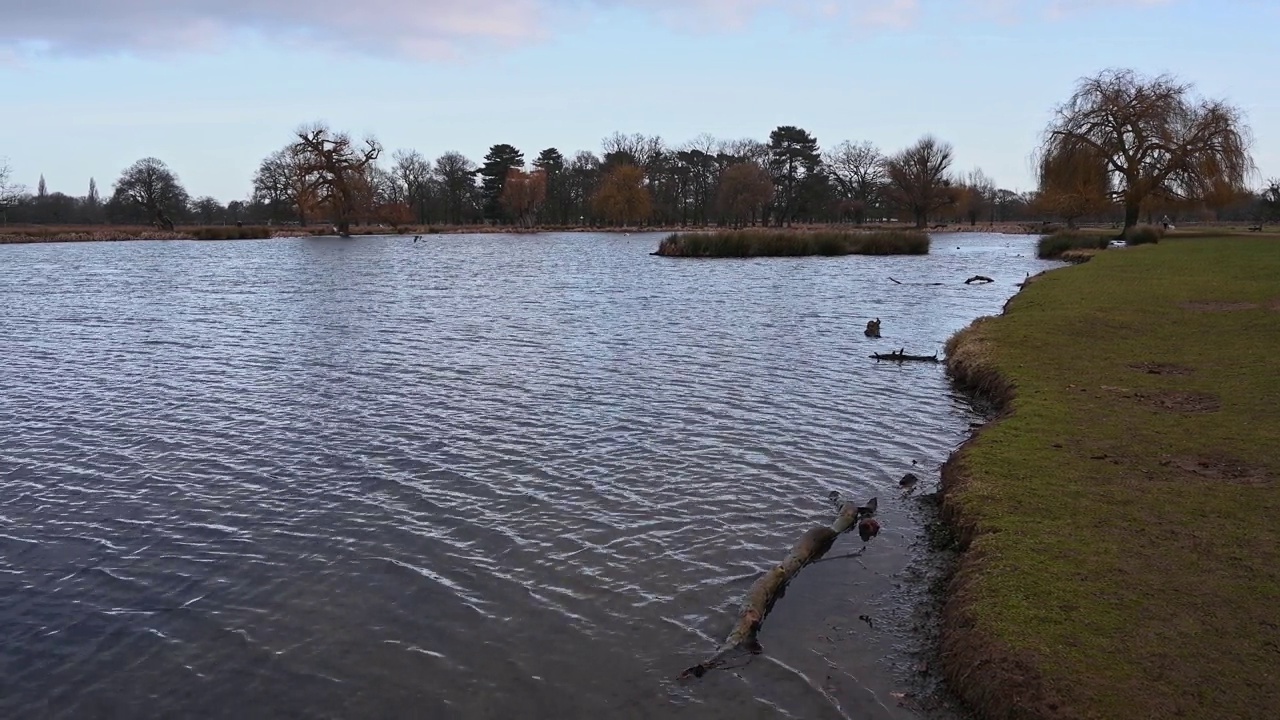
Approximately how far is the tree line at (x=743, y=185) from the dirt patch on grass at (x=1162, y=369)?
4804 cm

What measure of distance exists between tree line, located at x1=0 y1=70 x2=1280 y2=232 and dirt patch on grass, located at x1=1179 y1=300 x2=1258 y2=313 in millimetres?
38971

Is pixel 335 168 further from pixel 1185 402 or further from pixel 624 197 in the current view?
pixel 1185 402

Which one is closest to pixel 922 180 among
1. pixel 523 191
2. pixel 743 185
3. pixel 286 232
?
pixel 743 185

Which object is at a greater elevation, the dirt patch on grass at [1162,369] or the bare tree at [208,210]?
the bare tree at [208,210]

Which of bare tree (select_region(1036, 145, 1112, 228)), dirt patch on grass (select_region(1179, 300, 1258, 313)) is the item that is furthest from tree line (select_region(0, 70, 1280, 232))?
dirt patch on grass (select_region(1179, 300, 1258, 313))

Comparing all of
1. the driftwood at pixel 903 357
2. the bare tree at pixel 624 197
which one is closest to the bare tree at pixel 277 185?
the bare tree at pixel 624 197

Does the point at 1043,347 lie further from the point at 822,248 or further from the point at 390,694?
the point at 822,248

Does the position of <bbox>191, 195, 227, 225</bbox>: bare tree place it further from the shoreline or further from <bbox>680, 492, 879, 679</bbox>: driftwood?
<bbox>680, 492, 879, 679</bbox>: driftwood

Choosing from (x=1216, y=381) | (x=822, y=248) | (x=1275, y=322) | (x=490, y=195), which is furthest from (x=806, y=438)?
(x=490, y=195)

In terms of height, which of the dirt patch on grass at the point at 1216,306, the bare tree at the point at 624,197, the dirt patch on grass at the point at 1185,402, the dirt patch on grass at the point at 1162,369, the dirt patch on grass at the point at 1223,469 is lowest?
the dirt patch on grass at the point at 1223,469

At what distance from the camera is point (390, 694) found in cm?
671

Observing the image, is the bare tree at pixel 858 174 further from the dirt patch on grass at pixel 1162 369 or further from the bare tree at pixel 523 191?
the dirt patch on grass at pixel 1162 369

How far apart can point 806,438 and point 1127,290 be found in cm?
1823

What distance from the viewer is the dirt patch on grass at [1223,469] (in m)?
9.11
